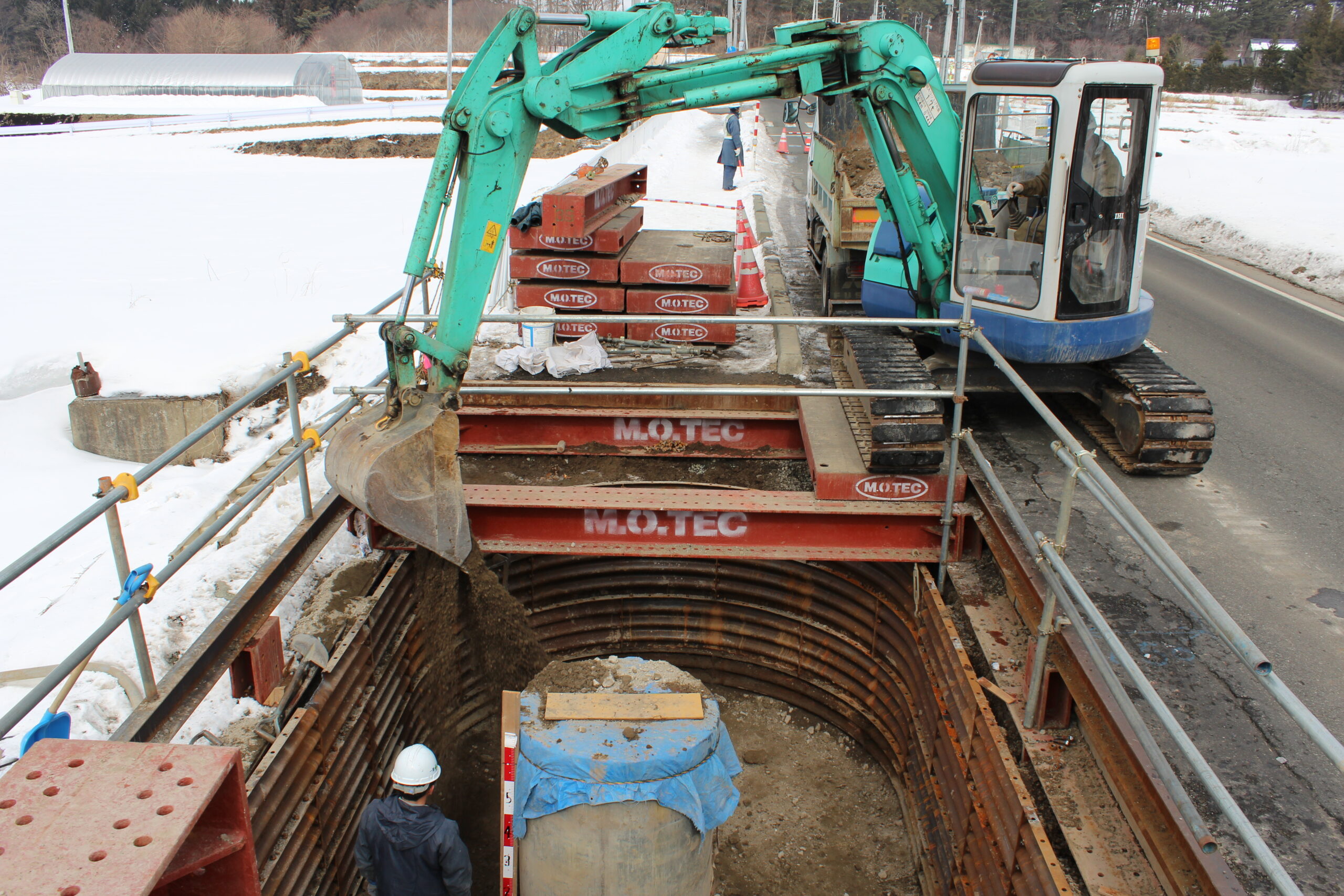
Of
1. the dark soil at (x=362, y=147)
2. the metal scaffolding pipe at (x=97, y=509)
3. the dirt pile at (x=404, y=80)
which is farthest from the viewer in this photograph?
the dirt pile at (x=404, y=80)

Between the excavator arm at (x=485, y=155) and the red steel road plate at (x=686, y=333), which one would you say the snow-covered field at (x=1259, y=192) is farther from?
the excavator arm at (x=485, y=155)

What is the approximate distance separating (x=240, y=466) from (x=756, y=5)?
74.8m

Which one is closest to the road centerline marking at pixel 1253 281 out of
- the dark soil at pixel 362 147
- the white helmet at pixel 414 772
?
the white helmet at pixel 414 772

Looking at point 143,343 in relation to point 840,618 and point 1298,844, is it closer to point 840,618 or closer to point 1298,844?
point 840,618

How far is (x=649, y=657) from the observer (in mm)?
8148

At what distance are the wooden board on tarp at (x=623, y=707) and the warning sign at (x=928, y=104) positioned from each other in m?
4.77

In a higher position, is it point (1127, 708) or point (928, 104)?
point (928, 104)

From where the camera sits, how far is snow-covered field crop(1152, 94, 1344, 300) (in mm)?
17094

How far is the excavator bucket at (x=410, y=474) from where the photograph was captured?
5113 mm

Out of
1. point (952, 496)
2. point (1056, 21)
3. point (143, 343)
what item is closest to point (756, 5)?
point (1056, 21)

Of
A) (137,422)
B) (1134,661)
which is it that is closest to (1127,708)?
(1134,661)

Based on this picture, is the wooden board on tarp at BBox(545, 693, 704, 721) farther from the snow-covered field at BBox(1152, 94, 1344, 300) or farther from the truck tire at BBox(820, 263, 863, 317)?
the snow-covered field at BBox(1152, 94, 1344, 300)

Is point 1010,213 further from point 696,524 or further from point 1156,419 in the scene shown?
point 696,524

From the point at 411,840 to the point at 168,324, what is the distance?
33.8ft
